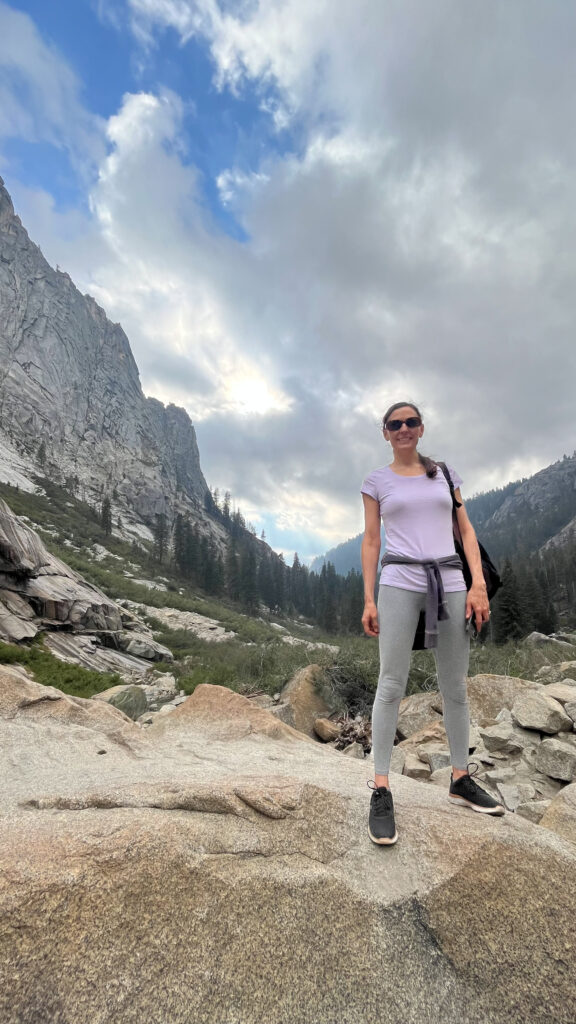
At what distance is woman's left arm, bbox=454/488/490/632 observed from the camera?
2768 mm

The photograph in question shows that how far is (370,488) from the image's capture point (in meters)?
3.20

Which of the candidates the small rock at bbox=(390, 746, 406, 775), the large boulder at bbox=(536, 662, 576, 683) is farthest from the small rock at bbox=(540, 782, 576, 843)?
the large boulder at bbox=(536, 662, 576, 683)

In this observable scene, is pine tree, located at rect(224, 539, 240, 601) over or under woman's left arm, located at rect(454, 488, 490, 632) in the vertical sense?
over

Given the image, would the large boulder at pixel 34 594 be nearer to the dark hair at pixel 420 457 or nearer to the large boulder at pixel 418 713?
the large boulder at pixel 418 713

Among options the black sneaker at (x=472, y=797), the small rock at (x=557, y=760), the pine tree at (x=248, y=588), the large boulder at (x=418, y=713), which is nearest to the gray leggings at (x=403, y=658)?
the black sneaker at (x=472, y=797)

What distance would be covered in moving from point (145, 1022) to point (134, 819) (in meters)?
0.97

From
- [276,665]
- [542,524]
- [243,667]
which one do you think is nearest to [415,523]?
[276,665]

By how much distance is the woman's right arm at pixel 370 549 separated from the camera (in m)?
2.96

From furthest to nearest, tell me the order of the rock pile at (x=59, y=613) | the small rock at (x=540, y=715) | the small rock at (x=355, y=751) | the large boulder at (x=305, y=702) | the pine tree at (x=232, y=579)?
the pine tree at (x=232, y=579) → the rock pile at (x=59, y=613) → the large boulder at (x=305, y=702) → the small rock at (x=355, y=751) → the small rock at (x=540, y=715)

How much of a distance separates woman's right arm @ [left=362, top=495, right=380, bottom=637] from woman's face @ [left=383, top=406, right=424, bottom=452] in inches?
17.8

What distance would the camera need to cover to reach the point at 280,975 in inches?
65.2

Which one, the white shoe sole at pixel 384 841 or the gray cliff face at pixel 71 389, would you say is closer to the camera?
the white shoe sole at pixel 384 841

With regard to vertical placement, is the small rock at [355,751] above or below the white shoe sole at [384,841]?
below

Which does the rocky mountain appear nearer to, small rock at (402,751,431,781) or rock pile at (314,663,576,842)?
rock pile at (314,663,576,842)
